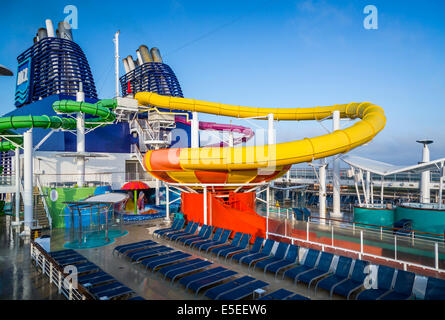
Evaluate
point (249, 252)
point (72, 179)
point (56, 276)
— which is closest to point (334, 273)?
point (249, 252)

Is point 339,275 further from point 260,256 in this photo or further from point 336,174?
point 336,174

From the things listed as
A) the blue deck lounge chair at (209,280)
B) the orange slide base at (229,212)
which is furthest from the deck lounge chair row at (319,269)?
the blue deck lounge chair at (209,280)

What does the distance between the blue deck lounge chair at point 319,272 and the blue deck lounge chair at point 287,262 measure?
0.74 m

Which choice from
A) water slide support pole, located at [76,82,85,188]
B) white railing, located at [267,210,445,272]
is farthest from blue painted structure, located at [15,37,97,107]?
white railing, located at [267,210,445,272]

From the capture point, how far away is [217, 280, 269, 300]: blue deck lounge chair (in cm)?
639

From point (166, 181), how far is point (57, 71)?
2156 centimetres

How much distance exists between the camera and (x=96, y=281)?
291 inches

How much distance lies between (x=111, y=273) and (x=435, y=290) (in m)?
8.10

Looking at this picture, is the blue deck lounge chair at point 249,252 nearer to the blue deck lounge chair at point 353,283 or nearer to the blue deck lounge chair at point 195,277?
the blue deck lounge chair at point 195,277

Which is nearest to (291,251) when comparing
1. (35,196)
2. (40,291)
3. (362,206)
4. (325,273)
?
(325,273)

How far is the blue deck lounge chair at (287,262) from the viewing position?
8.20m

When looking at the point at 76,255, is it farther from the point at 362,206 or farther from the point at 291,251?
the point at 362,206

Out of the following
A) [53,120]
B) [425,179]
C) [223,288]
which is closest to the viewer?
[223,288]
